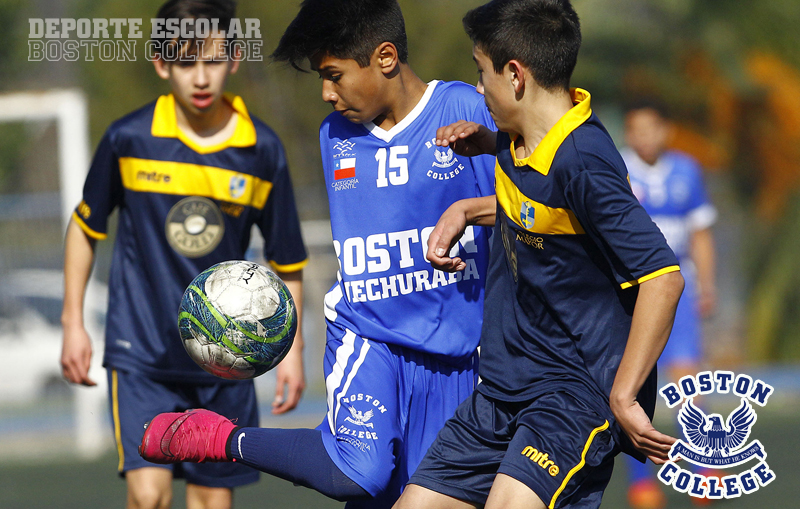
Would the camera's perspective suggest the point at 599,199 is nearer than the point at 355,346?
Yes

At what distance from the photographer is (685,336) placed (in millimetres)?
6398

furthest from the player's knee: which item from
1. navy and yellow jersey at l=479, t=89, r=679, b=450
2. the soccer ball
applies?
navy and yellow jersey at l=479, t=89, r=679, b=450

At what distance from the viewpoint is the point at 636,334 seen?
2695 mm

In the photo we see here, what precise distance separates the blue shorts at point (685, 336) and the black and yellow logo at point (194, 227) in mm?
3377

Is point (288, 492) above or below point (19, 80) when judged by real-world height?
below

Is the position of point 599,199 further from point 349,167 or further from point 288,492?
point 288,492

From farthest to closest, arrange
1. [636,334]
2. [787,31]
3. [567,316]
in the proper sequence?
[787,31]
[567,316]
[636,334]

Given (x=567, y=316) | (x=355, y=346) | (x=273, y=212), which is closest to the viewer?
(x=567, y=316)

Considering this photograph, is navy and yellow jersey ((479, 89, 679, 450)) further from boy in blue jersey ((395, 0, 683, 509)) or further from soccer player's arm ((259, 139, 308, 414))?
soccer player's arm ((259, 139, 308, 414))

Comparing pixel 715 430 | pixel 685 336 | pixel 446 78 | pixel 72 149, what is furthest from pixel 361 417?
pixel 446 78

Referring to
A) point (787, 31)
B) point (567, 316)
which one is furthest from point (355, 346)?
point (787, 31)

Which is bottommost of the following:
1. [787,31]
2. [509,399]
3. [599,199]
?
[509,399]

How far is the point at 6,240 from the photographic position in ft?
34.1

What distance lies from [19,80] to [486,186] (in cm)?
1574
